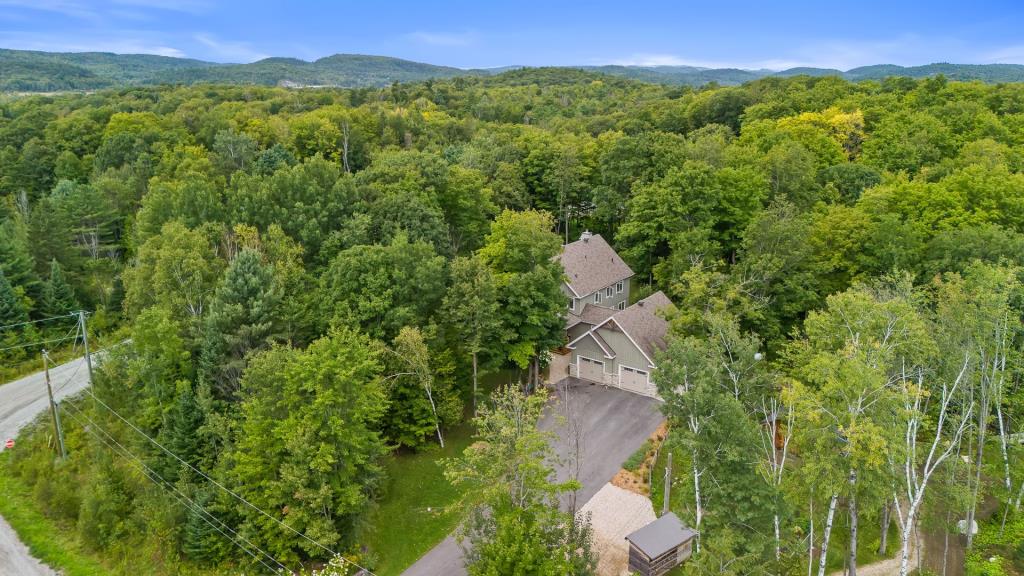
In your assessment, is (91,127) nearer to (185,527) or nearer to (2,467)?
(2,467)

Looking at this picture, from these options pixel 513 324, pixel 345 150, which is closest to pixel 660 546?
pixel 513 324

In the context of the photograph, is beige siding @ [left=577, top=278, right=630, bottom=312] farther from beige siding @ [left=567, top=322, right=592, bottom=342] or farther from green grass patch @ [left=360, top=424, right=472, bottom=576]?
green grass patch @ [left=360, top=424, right=472, bottom=576]

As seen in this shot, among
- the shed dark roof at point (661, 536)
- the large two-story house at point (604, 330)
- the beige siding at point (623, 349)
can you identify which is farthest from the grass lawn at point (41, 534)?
the beige siding at point (623, 349)

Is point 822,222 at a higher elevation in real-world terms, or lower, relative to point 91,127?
lower

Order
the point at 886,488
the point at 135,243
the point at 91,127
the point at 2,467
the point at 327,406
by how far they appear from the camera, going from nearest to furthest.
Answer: the point at 886,488
the point at 327,406
the point at 2,467
the point at 135,243
the point at 91,127

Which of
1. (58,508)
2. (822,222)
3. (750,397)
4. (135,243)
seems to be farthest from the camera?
(135,243)

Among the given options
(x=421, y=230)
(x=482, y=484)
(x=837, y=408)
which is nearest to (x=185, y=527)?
(x=482, y=484)

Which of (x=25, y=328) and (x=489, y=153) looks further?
(x=489, y=153)
